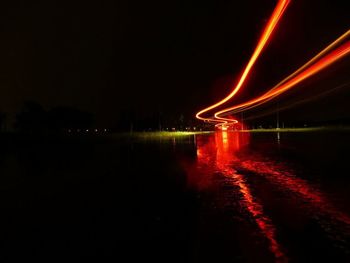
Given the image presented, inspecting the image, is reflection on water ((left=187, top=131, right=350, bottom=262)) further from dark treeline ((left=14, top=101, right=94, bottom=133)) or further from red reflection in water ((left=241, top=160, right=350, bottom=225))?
dark treeline ((left=14, top=101, right=94, bottom=133))

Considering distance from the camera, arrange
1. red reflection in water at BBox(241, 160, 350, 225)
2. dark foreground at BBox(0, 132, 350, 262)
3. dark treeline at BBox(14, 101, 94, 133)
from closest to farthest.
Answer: dark foreground at BBox(0, 132, 350, 262) < red reflection in water at BBox(241, 160, 350, 225) < dark treeline at BBox(14, 101, 94, 133)

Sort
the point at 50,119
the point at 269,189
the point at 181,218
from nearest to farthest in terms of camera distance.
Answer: the point at 181,218 → the point at 269,189 → the point at 50,119

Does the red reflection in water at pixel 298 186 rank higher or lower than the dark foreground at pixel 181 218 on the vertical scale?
higher

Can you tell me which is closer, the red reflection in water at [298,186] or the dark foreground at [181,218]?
the dark foreground at [181,218]

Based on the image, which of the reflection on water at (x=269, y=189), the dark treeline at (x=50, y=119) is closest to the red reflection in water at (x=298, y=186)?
the reflection on water at (x=269, y=189)

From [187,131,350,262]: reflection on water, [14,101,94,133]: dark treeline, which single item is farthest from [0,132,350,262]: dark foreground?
[14,101,94,133]: dark treeline

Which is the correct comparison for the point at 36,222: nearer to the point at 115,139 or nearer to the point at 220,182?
the point at 220,182

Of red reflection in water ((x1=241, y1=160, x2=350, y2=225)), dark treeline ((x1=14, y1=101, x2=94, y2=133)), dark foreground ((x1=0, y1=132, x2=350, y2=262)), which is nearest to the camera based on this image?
dark foreground ((x1=0, y1=132, x2=350, y2=262))

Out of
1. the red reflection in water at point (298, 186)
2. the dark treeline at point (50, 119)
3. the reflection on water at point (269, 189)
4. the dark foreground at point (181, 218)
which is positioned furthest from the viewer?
the dark treeline at point (50, 119)

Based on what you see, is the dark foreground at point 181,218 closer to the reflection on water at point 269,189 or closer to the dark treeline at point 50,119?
the reflection on water at point 269,189

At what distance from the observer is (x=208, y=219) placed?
7.04 meters

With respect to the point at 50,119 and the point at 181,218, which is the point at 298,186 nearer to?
the point at 181,218

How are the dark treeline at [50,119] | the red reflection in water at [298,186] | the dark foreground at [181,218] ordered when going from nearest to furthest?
the dark foreground at [181,218] → the red reflection in water at [298,186] → the dark treeline at [50,119]

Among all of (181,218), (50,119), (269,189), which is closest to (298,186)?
(269,189)
